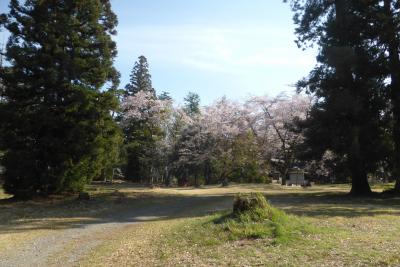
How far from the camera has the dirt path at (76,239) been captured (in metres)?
8.73

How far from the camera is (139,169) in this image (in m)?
46.5

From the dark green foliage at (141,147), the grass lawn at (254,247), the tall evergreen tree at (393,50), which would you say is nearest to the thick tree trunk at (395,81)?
the tall evergreen tree at (393,50)

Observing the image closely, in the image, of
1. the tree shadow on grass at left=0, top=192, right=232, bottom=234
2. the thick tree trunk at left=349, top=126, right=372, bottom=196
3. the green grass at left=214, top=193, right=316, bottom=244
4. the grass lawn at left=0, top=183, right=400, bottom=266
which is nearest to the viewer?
the grass lawn at left=0, top=183, right=400, bottom=266

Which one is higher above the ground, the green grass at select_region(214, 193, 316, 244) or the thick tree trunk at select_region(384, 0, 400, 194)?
the thick tree trunk at select_region(384, 0, 400, 194)

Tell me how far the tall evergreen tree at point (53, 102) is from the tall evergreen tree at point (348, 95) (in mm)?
9795

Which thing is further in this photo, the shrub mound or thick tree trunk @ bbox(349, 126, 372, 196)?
thick tree trunk @ bbox(349, 126, 372, 196)

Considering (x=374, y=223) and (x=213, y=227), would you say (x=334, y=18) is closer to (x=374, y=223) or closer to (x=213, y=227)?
(x=374, y=223)

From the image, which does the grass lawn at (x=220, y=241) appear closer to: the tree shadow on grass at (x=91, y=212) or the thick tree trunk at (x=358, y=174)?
the tree shadow on grass at (x=91, y=212)

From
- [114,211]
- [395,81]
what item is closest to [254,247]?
[114,211]

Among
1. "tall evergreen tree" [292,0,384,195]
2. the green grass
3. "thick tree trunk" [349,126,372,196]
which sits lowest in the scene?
the green grass

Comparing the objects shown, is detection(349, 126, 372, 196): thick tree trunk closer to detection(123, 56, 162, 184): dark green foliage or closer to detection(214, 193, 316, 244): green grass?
detection(214, 193, 316, 244): green grass

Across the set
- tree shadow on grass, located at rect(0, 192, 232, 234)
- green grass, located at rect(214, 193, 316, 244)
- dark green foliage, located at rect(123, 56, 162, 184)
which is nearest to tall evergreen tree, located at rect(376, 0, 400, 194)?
tree shadow on grass, located at rect(0, 192, 232, 234)

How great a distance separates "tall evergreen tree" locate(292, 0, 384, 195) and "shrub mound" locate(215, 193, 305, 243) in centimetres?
1103

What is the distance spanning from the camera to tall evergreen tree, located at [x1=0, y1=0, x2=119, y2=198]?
18312mm
